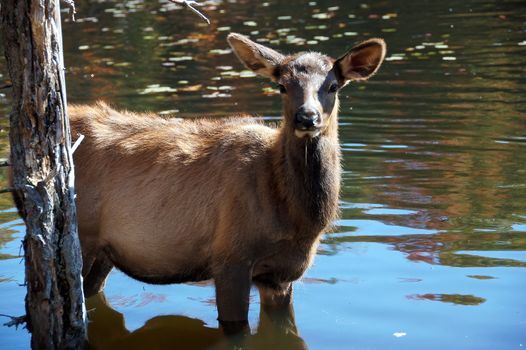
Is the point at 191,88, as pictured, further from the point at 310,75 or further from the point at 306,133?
the point at 306,133

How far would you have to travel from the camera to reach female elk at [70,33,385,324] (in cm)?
632

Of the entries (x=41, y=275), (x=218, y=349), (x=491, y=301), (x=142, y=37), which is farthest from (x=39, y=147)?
(x=142, y=37)

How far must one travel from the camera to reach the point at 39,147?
5582mm

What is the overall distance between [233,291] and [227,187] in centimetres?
71

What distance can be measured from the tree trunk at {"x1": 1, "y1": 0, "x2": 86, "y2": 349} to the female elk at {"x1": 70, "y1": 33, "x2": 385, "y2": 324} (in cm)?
100

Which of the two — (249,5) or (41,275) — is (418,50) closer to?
(249,5)

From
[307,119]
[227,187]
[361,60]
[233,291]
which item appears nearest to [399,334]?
[233,291]

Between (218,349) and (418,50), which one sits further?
(418,50)

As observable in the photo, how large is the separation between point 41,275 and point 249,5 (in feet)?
57.1

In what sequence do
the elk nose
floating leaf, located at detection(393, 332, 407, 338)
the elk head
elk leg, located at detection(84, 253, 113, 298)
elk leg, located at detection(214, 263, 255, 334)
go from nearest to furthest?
the elk nose → the elk head → elk leg, located at detection(214, 263, 255, 334) → floating leaf, located at detection(393, 332, 407, 338) → elk leg, located at detection(84, 253, 113, 298)

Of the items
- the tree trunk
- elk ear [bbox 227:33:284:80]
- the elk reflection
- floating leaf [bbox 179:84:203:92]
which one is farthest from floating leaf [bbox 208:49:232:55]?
the tree trunk

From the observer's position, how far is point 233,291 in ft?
20.8

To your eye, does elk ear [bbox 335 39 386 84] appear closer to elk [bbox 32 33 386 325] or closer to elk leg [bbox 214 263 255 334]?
elk [bbox 32 33 386 325]

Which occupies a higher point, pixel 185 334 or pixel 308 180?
pixel 308 180
